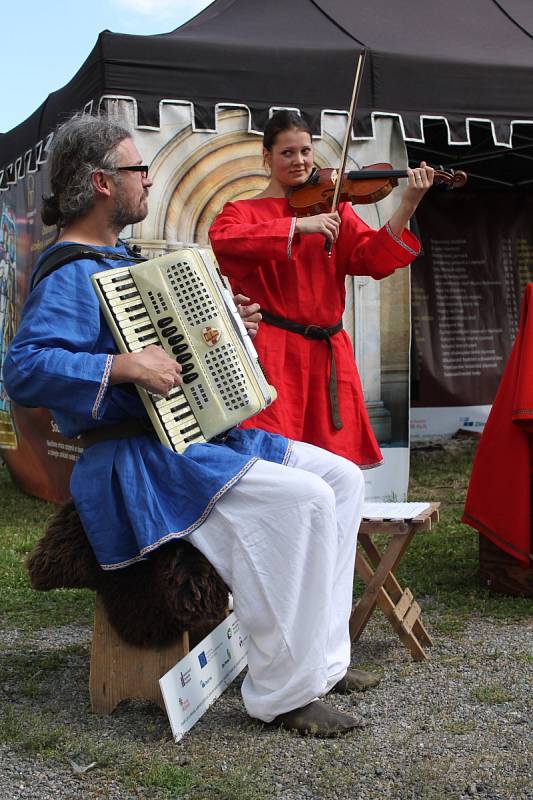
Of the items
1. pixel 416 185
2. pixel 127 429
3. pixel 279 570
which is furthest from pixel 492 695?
pixel 416 185

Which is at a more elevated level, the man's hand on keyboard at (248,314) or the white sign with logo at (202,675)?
the man's hand on keyboard at (248,314)

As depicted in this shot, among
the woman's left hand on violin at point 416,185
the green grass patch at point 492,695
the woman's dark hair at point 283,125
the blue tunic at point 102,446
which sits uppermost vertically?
the woman's dark hair at point 283,125

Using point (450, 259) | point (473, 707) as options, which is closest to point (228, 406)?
point (473, 707)

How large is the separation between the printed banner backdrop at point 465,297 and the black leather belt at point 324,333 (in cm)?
556

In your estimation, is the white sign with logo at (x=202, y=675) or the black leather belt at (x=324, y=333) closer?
the white sign with logo at (x=202, y=675)

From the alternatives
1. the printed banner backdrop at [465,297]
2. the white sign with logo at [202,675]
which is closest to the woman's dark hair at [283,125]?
the white sign with logo at [202,675]

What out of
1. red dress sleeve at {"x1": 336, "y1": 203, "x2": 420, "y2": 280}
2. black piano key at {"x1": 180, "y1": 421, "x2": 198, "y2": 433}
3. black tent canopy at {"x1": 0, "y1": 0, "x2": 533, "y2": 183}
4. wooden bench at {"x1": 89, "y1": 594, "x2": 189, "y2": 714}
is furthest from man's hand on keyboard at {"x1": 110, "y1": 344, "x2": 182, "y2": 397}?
black tent canopy at {"x1": 0, "y1": 0, "x2": 533, "y2": 183}

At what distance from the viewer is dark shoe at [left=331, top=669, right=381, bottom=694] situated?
297 cm

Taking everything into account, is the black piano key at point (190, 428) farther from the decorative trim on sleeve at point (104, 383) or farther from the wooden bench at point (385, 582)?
the wooden bench at point (385, 582)

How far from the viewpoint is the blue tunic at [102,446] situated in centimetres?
251

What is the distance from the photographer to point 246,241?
3402 millimetres

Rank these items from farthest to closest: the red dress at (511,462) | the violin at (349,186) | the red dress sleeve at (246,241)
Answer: the red dress at (511,462) < the violin at (349,186) < the red dress sleeve at (246,241)

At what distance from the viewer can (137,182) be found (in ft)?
9.24

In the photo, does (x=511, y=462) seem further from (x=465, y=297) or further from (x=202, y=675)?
(x=465, y=297)
